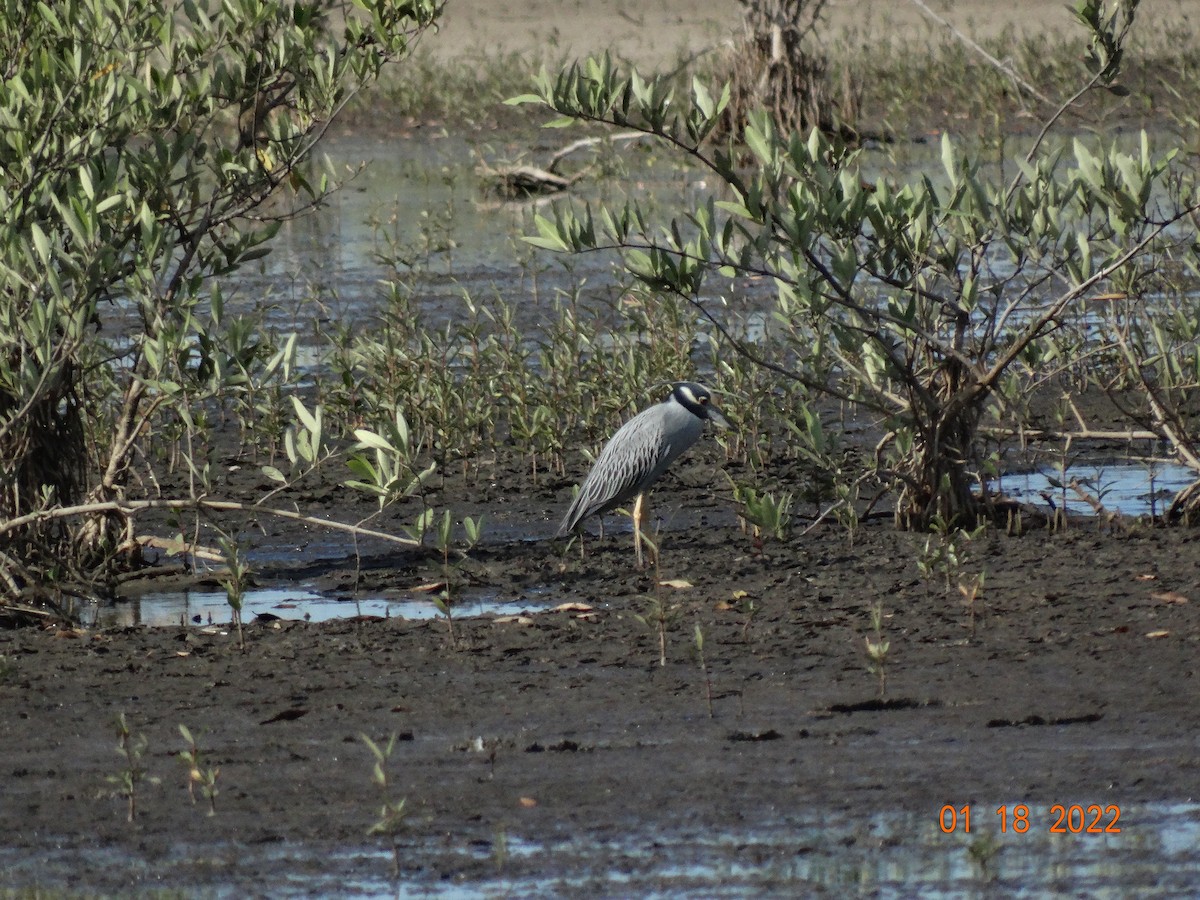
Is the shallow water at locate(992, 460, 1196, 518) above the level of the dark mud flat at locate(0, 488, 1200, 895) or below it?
above

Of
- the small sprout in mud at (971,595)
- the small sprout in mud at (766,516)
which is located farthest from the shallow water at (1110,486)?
the small sprout in mud at (971,595)

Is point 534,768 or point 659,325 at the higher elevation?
point 659,325

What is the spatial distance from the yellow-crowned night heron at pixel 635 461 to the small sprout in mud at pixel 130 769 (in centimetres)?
287

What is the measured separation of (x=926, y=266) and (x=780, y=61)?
1359cm

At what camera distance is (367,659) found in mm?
6027

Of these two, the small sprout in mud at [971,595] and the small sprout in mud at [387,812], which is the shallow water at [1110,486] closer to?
the small sprout in mud at [971,595]

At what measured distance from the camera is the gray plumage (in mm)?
7719

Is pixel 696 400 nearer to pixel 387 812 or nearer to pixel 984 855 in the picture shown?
pixel 387 812

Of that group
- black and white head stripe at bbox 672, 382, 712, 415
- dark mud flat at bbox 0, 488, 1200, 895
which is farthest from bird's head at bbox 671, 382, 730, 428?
dark mud flat at bbox 0, 488, 1200, 895

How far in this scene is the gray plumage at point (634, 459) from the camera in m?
7.72

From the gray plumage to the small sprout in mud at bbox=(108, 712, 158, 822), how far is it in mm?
2876

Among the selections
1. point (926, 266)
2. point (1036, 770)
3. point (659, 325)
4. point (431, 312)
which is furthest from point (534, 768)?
point (431, 312)

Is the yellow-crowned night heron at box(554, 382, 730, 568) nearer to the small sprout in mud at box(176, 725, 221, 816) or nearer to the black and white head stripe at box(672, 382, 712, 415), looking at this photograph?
the black and white head stripe at box(672, 382, 712, 415)

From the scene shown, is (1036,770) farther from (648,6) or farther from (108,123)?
(648,6)
